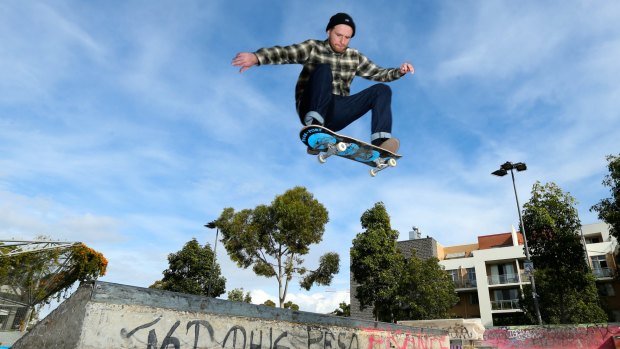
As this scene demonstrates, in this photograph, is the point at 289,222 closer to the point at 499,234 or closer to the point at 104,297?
the point at 104,297

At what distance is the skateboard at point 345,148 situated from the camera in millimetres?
5285

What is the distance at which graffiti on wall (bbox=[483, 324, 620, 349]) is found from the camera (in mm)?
16094

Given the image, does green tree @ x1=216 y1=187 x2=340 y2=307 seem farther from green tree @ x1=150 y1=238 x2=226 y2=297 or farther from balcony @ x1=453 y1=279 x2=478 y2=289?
balcony @ x1=453 y1=279 x2=478 y2=289

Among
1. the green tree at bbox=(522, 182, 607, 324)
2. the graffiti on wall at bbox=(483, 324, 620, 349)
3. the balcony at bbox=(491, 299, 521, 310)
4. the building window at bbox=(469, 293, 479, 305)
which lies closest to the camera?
the graffiti on wall at bbox=(483, 324, 620, 349)

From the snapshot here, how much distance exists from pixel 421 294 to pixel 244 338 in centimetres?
2850

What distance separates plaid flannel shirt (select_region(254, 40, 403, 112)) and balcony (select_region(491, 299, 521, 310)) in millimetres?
44727

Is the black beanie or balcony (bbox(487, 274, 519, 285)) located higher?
balcony (bbox(487, 274, 519, 285))

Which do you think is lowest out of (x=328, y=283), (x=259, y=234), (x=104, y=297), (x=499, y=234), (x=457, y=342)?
(x=457, y=342)

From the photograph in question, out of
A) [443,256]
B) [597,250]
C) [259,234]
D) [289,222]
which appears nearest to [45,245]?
[259,234]

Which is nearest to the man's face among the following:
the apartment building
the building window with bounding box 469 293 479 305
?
the apartment building

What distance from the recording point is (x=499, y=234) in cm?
4928

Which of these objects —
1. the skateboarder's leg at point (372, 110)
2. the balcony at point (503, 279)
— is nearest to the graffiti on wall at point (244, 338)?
the skateboarder's leg at point (372, 110)

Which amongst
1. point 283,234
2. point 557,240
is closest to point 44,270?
point 283,234

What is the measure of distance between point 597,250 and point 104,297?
5094cm
